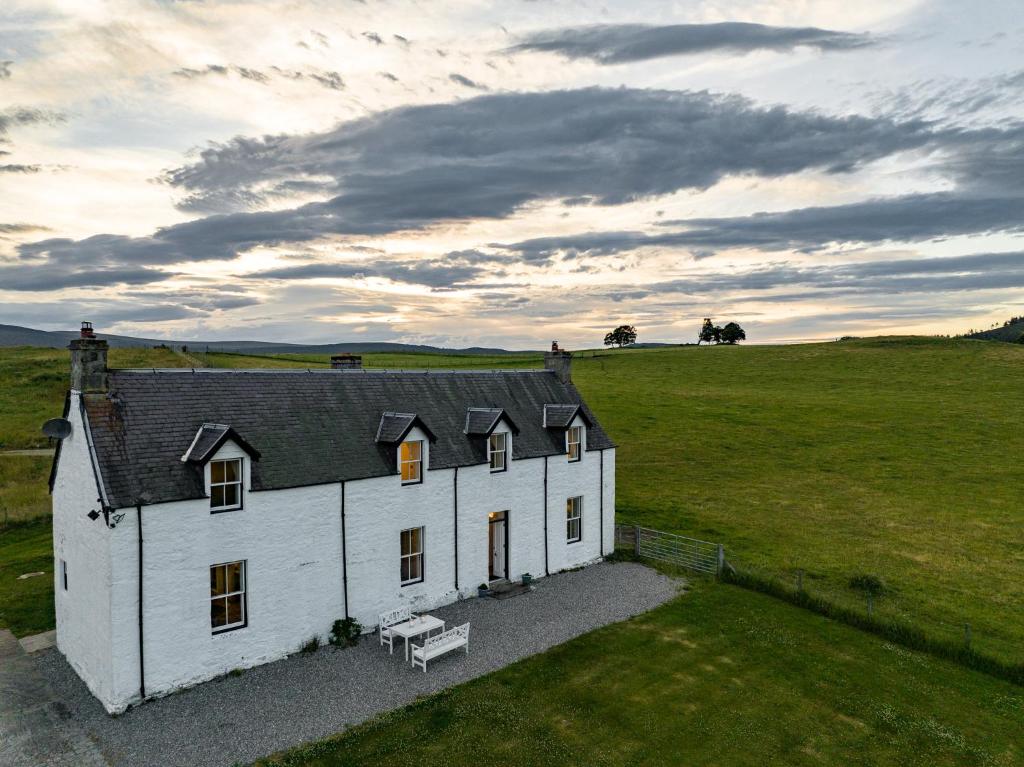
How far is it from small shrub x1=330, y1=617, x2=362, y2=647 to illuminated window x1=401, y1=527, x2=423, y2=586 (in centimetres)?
236

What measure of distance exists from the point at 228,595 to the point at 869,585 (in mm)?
25678

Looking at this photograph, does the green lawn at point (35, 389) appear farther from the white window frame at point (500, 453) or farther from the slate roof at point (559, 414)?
the slate roof at point (559, 414)

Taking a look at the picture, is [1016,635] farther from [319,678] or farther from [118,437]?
[118,437]

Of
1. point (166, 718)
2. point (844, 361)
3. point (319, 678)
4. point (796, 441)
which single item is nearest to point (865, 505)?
point (796, 441)

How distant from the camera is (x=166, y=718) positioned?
48.5 feet

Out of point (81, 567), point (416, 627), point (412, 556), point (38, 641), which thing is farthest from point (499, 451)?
point (38, 641)

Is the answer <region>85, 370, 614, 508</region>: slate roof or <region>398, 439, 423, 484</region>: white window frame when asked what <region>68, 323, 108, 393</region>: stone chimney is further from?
<region>398, 439, 423, 484</region>: white window frame

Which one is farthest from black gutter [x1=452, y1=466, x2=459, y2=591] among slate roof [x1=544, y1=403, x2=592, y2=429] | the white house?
slate roof [x1=544, y1=403, x2=592, y2=429]

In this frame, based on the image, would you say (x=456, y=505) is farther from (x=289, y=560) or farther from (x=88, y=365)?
(x=88, y=365)

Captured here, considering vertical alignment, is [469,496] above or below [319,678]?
above

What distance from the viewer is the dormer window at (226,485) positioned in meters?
16.9

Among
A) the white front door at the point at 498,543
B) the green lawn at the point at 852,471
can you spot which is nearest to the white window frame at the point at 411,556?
the white front door at the point at 498,543

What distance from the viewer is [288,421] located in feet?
65.3

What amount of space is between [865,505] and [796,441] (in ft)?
50.7
